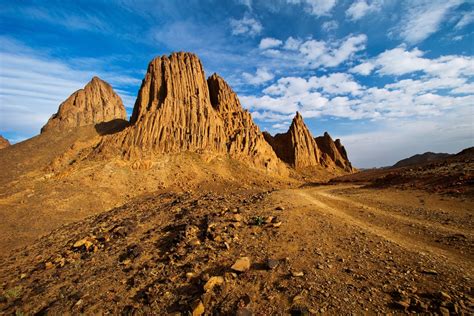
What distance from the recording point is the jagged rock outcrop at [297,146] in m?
66.2

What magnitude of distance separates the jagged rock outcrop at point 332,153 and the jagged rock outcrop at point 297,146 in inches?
122

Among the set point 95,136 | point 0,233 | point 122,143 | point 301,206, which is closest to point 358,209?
point 301,206

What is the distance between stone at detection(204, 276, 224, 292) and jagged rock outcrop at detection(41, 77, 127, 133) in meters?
55.9

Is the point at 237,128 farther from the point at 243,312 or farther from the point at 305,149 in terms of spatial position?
the point at 243,312

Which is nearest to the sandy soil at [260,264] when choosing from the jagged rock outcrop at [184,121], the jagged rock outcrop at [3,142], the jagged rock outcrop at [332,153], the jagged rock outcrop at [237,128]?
the jagged rock outcrop at [184,121]

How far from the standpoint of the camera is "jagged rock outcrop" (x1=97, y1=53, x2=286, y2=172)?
3625 cm

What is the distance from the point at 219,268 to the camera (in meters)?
7.68

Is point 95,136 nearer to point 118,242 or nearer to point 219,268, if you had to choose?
point 118,242

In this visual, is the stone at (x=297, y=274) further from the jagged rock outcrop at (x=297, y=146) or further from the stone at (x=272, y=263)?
the jagged rock outcrop at (x=297, y=146)

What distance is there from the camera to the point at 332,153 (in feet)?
238

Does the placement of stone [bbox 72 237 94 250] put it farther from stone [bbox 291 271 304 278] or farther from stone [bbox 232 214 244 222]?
stone [bbox 291 271 304 278]

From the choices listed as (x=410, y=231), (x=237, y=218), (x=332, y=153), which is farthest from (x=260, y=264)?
(x=332, y=153)

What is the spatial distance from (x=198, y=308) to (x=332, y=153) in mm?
73713

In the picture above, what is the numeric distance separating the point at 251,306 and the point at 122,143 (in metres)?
34.7
